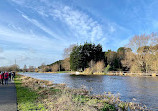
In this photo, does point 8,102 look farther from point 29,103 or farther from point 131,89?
point 131,89

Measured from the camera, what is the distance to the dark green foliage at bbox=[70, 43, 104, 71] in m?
61.2

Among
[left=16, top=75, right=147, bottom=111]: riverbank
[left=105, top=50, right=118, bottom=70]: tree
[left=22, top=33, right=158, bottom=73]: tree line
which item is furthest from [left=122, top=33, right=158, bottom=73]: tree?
[left=16, top=75, right=147, bottom=111]: riverbank

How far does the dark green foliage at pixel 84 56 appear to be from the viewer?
61222mm

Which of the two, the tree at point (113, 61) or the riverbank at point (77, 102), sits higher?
the tree at point (113, 61)

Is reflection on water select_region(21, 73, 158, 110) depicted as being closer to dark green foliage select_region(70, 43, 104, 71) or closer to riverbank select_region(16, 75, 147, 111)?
riverbank select_region(16, 75, 147, 111)

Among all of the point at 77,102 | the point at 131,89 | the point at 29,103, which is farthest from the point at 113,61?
the point at 29,103

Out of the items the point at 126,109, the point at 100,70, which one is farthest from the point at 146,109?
the point at 100,70

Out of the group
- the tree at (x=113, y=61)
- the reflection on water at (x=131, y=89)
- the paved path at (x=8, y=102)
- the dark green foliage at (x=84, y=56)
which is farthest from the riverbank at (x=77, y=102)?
the dark green foliage at (x=84, y=56)

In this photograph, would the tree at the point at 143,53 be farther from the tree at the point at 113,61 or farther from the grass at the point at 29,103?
the grass at the point at 29,103

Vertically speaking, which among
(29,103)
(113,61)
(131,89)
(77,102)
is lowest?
(131,89)

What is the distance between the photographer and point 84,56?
205ft

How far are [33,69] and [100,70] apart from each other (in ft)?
324

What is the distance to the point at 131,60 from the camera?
1704 inches

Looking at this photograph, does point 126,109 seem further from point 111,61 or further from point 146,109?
point 111,61
